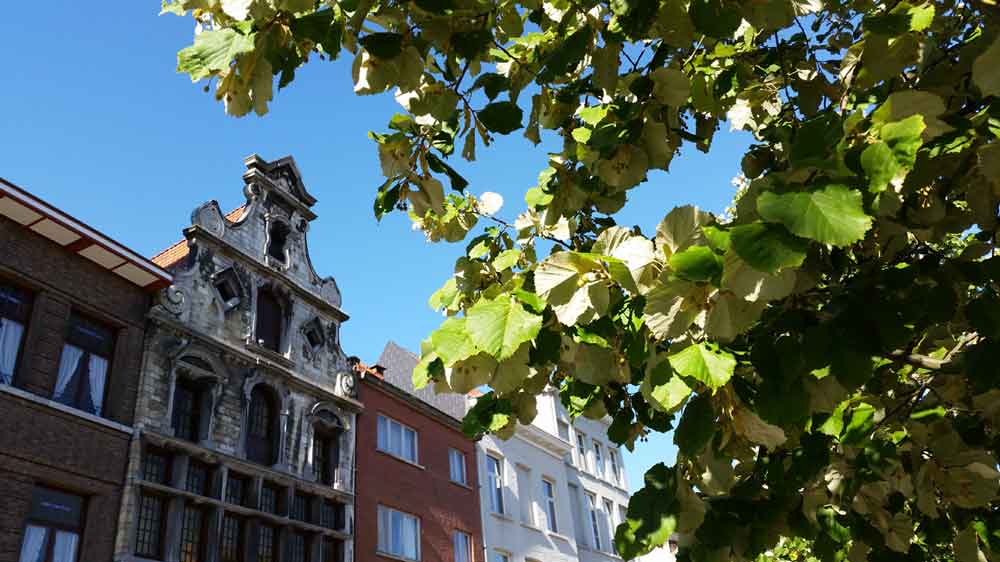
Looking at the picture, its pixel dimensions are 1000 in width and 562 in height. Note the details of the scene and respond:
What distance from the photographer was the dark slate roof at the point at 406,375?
24359 millimetres

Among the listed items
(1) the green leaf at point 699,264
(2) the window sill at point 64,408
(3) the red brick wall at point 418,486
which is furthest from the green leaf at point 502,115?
(3) the red brick wall at point 418,486

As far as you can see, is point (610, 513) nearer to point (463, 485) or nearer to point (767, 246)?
point (463, 485)

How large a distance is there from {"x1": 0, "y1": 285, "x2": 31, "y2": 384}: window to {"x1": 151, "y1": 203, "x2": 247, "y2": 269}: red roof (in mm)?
3250

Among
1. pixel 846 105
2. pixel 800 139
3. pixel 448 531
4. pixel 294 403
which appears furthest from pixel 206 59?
pixel 448 531

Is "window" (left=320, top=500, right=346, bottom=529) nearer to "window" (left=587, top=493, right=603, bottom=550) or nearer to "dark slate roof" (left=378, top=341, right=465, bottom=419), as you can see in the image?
"dark slate roof" (left=378, top=341, right=465, bottom=419)

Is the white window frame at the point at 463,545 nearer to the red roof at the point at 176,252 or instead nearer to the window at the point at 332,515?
the window at the point at 332,515

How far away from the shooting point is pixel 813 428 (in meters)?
2.60

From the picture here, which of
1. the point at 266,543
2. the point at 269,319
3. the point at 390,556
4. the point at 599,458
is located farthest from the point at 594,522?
the point at 269,319

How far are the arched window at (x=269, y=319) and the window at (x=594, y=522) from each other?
16.6m

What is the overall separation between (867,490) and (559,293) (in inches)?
74.4

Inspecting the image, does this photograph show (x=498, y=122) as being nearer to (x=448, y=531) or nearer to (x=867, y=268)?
(x=867, y=268)

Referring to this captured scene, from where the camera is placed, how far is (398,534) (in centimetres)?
1805

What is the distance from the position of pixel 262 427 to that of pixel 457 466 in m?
7.71

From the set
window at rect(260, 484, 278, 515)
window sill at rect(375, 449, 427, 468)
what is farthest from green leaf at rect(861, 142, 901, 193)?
window sill at rect(375, 449, 427, 468)
